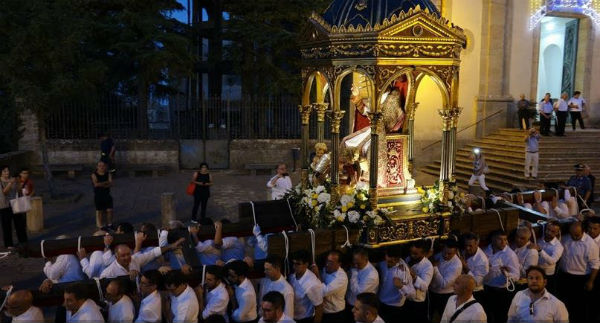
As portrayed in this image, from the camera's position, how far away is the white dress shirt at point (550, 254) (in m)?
6.76

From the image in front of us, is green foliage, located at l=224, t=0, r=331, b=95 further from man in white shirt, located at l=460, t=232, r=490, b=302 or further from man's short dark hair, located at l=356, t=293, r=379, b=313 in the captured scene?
man's short dark hair, located at l=356, t=293, r=379, b=313

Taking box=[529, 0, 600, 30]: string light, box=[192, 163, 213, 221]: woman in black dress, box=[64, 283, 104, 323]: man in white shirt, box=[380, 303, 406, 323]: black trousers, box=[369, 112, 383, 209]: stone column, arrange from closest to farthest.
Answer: box=[64, 283, 104, 323]: man in white shirt < box=[380, 303, 406, 323]: black trousers < box=[369, 112, 383, 209]: stone column < box=[192, 163, 213, 221]: woman in black dress < box=[529, 0, 600, 30]: string light

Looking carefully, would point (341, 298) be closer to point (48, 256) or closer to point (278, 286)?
point (278, 286)

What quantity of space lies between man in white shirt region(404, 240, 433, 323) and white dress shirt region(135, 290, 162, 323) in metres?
2.80

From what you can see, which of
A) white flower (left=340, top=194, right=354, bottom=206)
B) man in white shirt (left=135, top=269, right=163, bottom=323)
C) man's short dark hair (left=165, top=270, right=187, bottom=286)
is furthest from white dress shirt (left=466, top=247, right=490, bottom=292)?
man in white shirt (left=135, top=269, right=163, bottom=323)

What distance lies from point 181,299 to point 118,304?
59 centimetres

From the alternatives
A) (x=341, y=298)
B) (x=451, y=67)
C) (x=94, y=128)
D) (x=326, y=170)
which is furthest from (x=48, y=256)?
(x=94, y=128)

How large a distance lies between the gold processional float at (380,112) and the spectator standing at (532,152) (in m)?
7.49

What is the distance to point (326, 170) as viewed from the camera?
845 centimetres

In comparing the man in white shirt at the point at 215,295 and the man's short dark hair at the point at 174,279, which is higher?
the man's short dark hair at the point at 174,279

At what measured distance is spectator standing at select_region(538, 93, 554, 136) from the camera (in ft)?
56.4

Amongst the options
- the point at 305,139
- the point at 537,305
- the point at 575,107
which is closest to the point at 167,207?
the point at 305,139

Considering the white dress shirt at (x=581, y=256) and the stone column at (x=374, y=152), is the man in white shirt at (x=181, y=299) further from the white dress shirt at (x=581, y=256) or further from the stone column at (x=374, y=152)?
the white dress shirt at (x=581, y=256)

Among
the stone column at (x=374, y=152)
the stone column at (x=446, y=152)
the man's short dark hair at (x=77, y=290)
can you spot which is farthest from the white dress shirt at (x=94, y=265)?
the stone column at (x=446, y=152)
